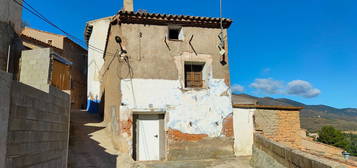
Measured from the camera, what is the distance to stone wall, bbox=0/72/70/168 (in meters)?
4.32

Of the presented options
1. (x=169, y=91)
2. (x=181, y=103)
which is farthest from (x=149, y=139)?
(x=169, y=91)

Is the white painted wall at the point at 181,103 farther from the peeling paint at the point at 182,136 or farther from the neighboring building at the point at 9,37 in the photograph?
the neighboring building at the point at 9,37

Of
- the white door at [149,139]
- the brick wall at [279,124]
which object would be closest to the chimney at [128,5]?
the white door at [149,139]

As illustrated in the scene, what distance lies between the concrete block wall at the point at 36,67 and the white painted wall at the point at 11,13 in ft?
10.2

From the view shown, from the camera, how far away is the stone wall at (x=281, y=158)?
5584 mm

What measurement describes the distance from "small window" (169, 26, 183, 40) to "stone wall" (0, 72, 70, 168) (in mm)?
5961

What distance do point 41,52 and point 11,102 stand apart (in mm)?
3130

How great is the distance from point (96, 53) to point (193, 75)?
39.8 feet

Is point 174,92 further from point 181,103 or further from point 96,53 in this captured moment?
point 96,53

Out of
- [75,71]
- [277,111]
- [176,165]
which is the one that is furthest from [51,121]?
[75,71]

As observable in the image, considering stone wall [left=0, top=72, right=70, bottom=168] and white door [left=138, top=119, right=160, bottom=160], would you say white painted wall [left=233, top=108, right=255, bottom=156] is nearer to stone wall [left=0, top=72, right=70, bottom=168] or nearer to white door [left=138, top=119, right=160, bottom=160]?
white door [left=138, top=119, right=160, bottom=160]

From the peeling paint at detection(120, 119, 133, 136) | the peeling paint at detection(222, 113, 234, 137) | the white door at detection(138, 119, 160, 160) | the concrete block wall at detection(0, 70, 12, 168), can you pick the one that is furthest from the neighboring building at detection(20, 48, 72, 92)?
the peeling paint at detection(222, 113, 234, 137)

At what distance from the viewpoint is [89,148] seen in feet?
32.3

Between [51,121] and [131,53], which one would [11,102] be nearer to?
[51,121]
